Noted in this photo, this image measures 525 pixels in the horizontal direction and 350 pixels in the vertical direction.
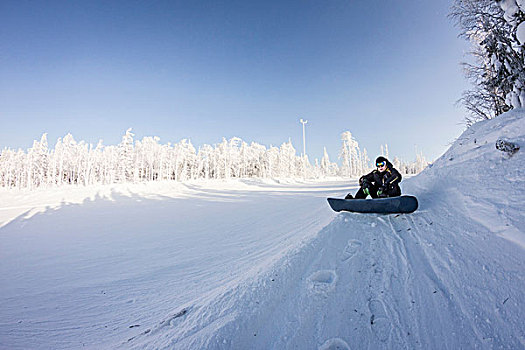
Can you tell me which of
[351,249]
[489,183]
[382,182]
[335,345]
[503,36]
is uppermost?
[503,36]

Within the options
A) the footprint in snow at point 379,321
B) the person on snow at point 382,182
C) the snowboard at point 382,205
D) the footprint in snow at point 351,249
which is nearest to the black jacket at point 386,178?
the person on snow at point 382,182

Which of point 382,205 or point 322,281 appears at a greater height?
point 382,205

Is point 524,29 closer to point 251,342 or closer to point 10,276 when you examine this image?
point 251,342

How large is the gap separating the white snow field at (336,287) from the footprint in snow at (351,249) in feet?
0.09

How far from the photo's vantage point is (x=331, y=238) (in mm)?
3289

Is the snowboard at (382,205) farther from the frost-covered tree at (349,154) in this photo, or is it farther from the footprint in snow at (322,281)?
the frost-covered tree at (349,154)

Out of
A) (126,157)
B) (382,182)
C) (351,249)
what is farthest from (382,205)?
(126,157)

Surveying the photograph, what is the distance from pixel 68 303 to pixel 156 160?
58.3 m

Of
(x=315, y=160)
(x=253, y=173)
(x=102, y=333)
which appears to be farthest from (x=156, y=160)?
(x=102, y=333)

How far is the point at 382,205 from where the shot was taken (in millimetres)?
3734

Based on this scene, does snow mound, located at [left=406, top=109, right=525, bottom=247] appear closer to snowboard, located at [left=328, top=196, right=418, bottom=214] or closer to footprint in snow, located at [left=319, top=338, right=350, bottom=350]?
snowboard, located at [left=328, top=196, right=418, bottom=214]

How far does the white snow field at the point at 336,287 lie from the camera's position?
169 centimetres

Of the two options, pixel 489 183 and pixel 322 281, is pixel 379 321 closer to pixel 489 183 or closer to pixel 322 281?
pixel 322 281

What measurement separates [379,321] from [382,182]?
11.5 ft
